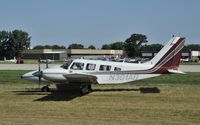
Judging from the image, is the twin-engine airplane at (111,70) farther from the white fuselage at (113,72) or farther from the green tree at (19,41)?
the green tree at (19,41)

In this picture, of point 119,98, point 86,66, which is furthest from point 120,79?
point 119,98

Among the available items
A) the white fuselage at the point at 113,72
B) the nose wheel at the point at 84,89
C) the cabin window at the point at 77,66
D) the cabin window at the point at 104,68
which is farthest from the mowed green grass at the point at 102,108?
the cabin window at the point at 77,66

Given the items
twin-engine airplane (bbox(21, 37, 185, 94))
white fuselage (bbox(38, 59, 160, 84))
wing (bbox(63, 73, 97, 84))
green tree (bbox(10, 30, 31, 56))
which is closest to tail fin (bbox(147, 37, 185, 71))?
twin-engine airplane (bbox(21, 37, 185, 94))

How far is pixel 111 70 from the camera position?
21062 mm

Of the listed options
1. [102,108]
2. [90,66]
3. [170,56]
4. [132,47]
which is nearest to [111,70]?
[90,66]

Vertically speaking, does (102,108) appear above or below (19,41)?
below

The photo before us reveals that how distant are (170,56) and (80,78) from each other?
5650 millimetres

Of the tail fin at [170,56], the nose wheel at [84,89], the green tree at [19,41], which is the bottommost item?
the nose wheel at [84,89]

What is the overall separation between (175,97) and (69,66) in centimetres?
555

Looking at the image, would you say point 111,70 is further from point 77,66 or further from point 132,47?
point 132,47

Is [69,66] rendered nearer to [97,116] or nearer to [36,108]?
[36,108]

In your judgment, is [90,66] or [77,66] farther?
[90,66]

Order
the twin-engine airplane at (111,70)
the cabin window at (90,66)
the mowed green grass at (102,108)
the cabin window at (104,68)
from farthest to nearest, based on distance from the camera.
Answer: the cabin window at (104,68)
the cabin window at (90,66)
the twin-engine airplane at (111,70)
the mowed green grass at (102,108)

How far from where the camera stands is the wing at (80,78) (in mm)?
18516
